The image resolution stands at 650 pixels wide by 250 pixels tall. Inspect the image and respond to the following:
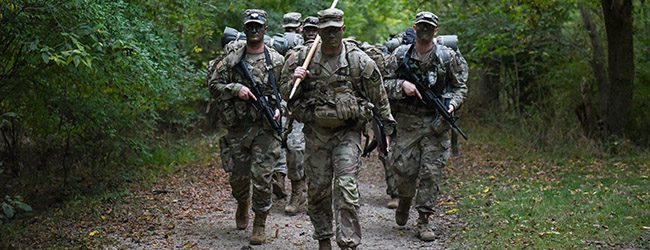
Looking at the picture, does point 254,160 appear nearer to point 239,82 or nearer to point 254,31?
point 239,82

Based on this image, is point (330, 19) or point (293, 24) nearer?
point (330, 19)

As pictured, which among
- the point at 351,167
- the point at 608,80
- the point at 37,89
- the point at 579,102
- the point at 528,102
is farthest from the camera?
the point at 528,102

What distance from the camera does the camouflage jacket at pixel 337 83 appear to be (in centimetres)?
673

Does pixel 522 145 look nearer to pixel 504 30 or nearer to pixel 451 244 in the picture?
pixel 504 30

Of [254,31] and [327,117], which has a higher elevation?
[254,31]

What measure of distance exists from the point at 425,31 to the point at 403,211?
185 cm

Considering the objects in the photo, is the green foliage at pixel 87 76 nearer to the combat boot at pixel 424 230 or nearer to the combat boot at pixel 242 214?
the combat boot at pixel 242 214

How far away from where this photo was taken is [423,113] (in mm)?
8117

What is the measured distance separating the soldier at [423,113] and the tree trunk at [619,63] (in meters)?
5.98

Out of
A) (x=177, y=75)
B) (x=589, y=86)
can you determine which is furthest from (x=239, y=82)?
(x=589, y=86)

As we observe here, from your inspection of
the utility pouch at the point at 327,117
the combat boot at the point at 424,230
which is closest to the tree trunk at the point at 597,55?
the combat boot at the point at 424,230

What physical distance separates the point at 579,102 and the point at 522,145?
142cm

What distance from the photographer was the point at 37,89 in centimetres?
980

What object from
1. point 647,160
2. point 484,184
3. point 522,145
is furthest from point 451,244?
point 522,145
